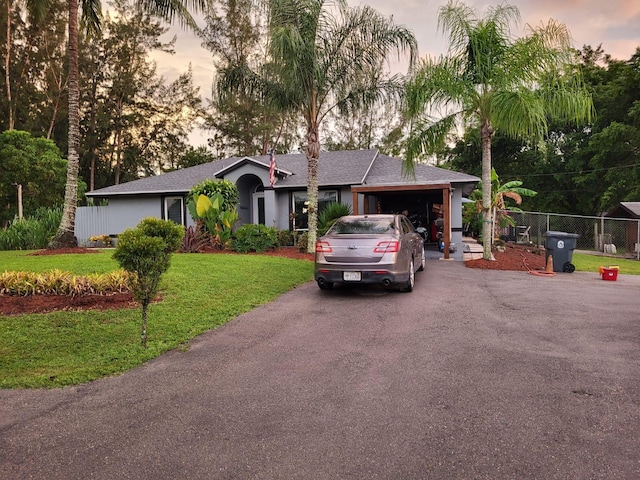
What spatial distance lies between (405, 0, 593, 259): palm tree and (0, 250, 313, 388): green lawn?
660cm

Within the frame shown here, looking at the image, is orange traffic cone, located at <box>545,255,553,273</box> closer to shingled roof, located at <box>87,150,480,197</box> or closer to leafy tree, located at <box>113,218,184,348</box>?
shingled roof, located at <box>87,150,480,197</box>

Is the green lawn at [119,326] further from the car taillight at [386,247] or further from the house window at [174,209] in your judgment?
the house window at [174,209]

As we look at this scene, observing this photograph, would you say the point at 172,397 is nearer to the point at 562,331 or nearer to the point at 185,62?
the point at 562,331

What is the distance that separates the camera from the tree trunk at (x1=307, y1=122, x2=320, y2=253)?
14039 millimetres

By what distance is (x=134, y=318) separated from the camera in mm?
6281

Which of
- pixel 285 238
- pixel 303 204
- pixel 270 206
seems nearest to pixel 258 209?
pixel 270 206

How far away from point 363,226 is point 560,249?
6.94 metres

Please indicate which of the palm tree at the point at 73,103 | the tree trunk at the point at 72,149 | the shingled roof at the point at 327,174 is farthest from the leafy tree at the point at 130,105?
the tree trunk at the point at 72,149

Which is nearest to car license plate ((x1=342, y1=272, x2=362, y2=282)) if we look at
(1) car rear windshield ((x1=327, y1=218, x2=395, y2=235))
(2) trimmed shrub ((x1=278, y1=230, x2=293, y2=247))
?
(1) car rear windshield ((x1=327, y1=218, x2=395, y2=235))

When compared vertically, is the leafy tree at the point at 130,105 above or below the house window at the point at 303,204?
above

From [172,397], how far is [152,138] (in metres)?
38.1

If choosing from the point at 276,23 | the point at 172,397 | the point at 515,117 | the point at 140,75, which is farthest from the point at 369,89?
the point at 140,75

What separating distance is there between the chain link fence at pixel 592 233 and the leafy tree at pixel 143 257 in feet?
62.7

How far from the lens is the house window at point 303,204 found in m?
18.0
